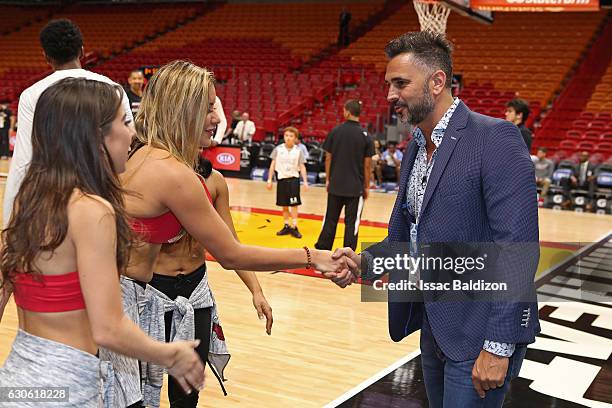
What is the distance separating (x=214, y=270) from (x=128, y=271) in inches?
200

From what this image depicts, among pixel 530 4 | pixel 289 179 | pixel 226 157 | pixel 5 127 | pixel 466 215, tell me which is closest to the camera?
pixel 466 215

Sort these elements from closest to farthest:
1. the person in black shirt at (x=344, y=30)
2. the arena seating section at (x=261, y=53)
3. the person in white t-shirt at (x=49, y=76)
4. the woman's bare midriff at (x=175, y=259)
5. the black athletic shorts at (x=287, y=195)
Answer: the woman's bare midriff at (x=175, y=259) → the person in white t-shirt at (x=49, y=76) → the black athletic shorts at (x=287, y=195) → the arena seating section at (x=261, y=53) → the person in black shirt at (x=344, y=30)

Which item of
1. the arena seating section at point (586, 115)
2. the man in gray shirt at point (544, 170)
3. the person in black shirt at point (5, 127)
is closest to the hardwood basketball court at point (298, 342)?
the man in gray shirt at point (544, 170)

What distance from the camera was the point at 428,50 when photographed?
97.0 inches

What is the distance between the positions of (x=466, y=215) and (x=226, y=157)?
15051 mm

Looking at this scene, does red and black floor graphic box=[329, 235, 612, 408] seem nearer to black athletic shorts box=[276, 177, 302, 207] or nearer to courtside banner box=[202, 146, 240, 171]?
black athletic shorts box=[276, 177, 302, 207]

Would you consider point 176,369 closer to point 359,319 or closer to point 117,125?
point 117,125

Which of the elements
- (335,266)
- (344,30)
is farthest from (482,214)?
(344,30)

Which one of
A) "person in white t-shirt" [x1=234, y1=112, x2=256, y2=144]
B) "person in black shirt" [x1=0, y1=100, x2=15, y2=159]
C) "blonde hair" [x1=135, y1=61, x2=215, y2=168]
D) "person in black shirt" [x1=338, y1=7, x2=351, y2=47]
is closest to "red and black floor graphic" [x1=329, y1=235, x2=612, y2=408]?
"blonde hair" [x1=135, y1=61, x2=215, y2=168]

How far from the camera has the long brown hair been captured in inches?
71.0

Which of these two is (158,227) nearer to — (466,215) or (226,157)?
(466,215)

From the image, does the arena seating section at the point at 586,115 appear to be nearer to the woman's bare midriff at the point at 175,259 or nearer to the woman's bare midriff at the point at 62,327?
the woman's bare midriff at the point at 175,259

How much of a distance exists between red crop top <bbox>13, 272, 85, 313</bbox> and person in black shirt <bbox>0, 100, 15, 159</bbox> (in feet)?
62.2

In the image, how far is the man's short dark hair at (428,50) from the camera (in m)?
2.46
